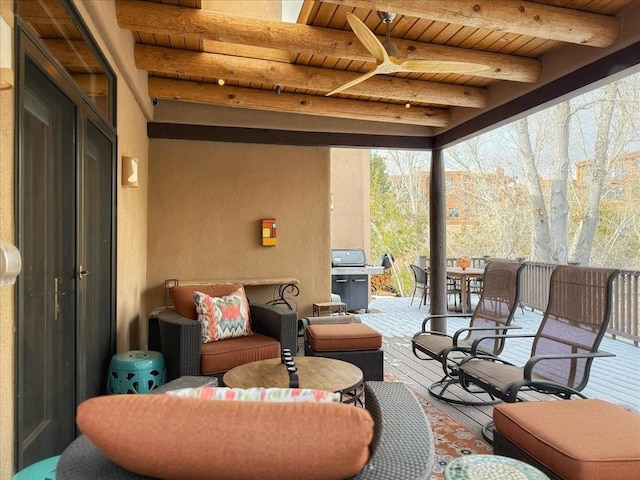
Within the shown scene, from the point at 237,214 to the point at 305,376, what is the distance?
329 centimetres

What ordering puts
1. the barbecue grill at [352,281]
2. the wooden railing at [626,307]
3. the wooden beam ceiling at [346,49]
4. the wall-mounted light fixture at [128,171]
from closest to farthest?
the wooden beam ceiling at [346,49] < the wall-mounted light fixture at [128,171] < the wooden railing at [626,307] < the barbecue grill at [352,281]

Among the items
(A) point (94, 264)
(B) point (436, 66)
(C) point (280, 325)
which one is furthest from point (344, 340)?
(B) point (436, 66)

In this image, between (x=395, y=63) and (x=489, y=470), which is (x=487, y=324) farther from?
(x=489, y=470)

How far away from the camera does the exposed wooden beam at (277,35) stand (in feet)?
10.9

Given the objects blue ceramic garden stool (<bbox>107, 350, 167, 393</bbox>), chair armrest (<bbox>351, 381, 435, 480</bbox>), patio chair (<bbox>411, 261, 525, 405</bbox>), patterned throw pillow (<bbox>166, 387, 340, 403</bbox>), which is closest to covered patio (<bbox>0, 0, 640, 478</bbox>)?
blue ceramic garden stool (<bbox>107, 350, 167, 393</bbox>)

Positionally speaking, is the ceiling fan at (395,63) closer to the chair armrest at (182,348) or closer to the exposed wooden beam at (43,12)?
the exposed wooden beam at (43,12)

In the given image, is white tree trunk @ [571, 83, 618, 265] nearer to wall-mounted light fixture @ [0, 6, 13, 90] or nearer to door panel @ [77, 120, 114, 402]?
door panel @ [77, 120, 114, 402]

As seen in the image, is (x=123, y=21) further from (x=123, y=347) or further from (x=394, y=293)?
(x=394, y=293)

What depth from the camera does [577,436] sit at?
1.91 m

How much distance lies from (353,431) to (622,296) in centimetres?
643

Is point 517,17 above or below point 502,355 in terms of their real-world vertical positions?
above

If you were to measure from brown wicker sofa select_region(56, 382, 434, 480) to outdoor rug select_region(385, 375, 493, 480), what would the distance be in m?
1.36

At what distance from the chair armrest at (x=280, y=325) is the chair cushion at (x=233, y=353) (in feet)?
0.28

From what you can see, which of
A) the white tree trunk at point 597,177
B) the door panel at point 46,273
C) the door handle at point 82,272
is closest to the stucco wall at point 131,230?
the door handle at point 82,272
